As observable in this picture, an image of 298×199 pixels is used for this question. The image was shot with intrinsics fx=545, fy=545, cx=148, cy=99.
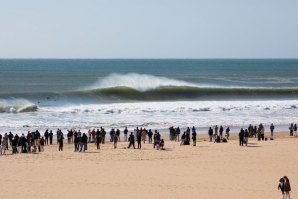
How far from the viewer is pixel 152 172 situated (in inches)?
795

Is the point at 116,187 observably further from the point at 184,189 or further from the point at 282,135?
the point at 282,135

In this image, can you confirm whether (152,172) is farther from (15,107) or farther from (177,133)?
(15,107)

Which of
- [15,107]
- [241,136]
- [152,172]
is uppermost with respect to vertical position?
[15,107]

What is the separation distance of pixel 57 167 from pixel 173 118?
19.0 m

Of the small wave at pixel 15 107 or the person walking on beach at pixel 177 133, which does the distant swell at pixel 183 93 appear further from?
the person walking on beach at pixel 177 133

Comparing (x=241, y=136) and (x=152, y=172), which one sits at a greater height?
(x=241, y=136)

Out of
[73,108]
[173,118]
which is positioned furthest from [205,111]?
[73,108]

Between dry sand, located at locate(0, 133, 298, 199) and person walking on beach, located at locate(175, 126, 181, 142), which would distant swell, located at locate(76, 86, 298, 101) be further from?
dry sand, located at locate(0, 133, 298, 199)

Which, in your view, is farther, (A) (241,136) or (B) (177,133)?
(B) (177,133)

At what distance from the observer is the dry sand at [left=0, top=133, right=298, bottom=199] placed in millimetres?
17312

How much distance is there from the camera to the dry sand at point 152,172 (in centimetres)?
1731

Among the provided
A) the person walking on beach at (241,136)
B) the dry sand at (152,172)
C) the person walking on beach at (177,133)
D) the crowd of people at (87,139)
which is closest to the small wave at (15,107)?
the crowd of people at (87,139)

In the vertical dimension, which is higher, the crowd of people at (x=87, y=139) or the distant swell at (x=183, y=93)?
the distant swell at (x=183, y=93)

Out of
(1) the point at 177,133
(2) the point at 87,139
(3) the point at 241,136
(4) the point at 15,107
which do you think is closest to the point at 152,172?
(3) the point at 241,136
